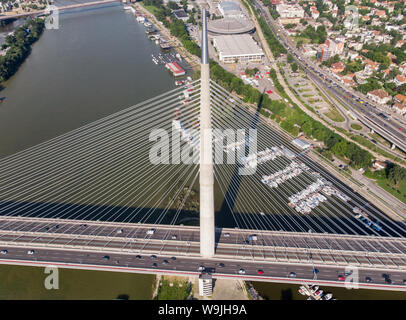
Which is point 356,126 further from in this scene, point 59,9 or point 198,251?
point 59,9

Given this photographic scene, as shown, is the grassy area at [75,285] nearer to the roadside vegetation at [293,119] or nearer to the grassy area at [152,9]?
the roadside vegetation at [293,119]

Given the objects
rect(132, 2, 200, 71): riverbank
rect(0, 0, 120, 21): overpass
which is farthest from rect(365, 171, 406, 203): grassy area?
rect(0, 0, 120, 21): overpass

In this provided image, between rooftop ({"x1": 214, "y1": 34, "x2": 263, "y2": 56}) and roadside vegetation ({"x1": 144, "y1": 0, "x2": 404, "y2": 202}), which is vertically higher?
rooftop ({"x1": 214, "y1": 34, "x2": 263, "y2": 56})

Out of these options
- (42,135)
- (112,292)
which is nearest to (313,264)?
(112,292)

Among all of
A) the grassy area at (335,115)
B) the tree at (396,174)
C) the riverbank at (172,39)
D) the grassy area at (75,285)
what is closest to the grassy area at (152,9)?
the riverbank at (172,39)

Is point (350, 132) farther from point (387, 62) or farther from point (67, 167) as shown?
point (67, 167)

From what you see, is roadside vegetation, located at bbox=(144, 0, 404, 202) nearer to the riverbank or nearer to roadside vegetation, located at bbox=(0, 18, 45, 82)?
the riverbank

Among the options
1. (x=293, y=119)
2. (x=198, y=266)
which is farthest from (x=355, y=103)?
(x=198, y=266)
